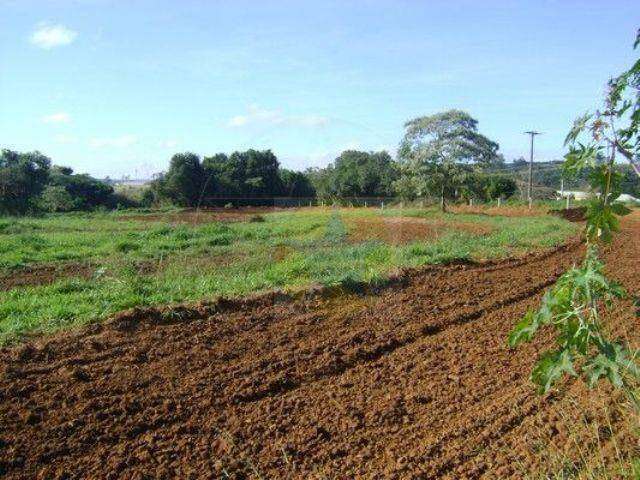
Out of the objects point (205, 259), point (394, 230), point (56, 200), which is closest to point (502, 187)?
point (394, 230)

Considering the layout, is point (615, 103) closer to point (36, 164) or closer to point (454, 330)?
point (454, 330)

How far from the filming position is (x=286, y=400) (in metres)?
4.71

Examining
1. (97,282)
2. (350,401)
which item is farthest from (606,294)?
(97,282)

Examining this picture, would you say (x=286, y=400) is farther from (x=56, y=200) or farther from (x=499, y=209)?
(x=56, y=200)

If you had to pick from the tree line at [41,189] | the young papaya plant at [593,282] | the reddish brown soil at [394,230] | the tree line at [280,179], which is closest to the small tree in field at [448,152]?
the tree line at [280,179]

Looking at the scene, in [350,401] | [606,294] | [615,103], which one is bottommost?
[350,401]

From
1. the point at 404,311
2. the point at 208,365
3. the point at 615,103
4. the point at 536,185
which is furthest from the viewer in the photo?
the point at 536,185

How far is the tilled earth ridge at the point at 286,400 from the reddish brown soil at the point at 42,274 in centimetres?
431

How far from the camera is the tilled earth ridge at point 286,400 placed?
378 cm

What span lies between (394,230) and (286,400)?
13.8m

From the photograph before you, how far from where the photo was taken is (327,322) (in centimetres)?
689

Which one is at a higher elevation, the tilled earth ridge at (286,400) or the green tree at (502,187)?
the green tree at (502,187)

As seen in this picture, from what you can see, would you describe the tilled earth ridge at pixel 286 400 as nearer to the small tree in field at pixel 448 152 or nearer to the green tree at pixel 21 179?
the small tree in field at pixel 448 152

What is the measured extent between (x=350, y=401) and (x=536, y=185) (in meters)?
50.2
